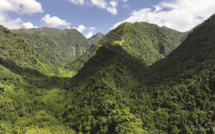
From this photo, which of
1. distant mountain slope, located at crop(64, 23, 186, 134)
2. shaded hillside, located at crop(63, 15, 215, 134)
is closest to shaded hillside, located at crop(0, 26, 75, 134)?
shaded hillside, located at crop(63, 15, 215, 134)

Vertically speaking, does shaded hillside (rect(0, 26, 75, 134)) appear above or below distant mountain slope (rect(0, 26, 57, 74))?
below

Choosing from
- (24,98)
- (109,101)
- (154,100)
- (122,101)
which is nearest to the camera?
(109,101)

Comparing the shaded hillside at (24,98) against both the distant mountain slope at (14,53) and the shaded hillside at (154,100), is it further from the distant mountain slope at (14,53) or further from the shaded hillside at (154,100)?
the shaded hillside at (154,100)

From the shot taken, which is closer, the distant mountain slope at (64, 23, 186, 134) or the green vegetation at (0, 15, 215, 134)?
the distant mountain slope at (64, 23, 186, 134)

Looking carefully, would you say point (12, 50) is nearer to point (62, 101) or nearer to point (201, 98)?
point (62, 101)

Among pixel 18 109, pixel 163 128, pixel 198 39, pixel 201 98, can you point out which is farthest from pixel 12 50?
pixel 198 39

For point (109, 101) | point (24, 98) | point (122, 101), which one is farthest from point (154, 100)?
point (24, 98)

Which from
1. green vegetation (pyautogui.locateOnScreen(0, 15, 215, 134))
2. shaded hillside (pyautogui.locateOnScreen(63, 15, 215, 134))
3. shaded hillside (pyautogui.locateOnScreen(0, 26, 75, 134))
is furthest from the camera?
shaded hillside (pyautogui.locateOnScreen(0, 26, 75, 134))

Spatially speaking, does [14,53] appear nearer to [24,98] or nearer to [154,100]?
[24,98]

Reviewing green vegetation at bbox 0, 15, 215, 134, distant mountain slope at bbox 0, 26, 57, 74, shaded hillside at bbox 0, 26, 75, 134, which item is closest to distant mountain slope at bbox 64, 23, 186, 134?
green vegetation at bbox 0, 15, 215, 134

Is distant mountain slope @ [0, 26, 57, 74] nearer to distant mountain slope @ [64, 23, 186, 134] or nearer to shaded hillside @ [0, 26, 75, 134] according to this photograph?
shaded hillside @ [0, 26, 75, 134]

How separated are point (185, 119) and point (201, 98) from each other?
20.3 metres

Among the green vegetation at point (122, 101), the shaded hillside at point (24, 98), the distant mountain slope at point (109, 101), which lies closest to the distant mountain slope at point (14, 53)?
the shaded hillside at point (24, 98)

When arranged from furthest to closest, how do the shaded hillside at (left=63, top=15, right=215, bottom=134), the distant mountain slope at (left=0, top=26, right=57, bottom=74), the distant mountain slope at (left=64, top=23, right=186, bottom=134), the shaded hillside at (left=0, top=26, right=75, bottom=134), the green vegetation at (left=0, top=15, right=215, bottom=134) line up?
the distant mountain slope at (left=0, top=26, right=57, bottom=74), the shaded hillside at (left=0, top=26, right=75, bottom=134), the green vegetation at (left=0, top=15, right=215, bottom=134), the shaded hillside at (left=63, top=15, right=215, bottom=134), the distant mountain slope at (left=64, top=23, right=186, bottom=134)
